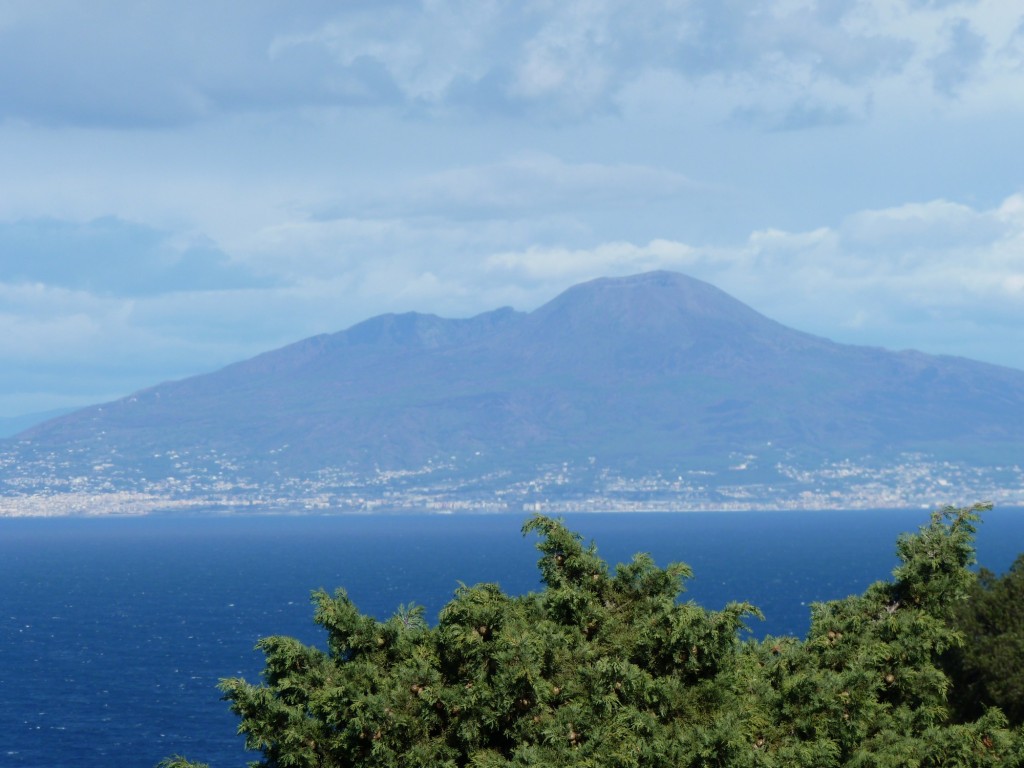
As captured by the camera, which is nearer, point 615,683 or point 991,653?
point 615,683

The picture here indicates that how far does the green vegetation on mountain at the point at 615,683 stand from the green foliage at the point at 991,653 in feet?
83.7

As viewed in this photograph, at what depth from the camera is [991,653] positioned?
2286 inches

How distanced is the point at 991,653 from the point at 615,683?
38511mm

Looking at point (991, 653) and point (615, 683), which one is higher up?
point (615, 683)

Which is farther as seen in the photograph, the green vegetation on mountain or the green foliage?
the green foliage

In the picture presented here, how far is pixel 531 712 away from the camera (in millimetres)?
24562

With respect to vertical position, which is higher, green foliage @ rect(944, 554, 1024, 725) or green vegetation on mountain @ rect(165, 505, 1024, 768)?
green vegetation on mountain @ rect(165, 505, 1024, 768)

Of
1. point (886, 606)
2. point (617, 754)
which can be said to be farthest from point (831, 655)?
point (617, 754)

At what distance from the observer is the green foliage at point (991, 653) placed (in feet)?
181

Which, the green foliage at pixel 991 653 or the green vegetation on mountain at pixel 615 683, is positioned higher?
the green vegetation on mountain at pixel 615 683

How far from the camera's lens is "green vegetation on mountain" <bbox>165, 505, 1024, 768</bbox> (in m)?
24.2

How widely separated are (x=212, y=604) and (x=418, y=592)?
84.2 ft

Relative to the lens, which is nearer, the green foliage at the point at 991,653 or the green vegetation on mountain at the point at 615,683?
the green vegetation on mountain at the point at 615,683

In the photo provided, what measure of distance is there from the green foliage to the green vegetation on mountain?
25498 mm
